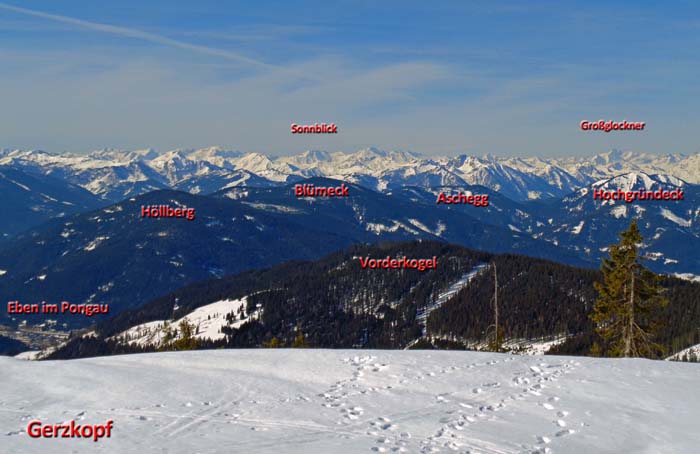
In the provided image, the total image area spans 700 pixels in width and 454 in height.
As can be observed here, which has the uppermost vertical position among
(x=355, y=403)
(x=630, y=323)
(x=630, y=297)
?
(x=630, y=297)

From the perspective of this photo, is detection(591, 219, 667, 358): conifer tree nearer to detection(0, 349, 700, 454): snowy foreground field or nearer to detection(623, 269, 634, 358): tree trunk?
detection(623, 269, 634, 358): tree trunk

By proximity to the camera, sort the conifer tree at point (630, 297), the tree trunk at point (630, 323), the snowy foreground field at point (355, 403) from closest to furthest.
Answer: the snowy foreground field at point (355, 403), the conifer tree at point (630, 297), the tree trunk at point (630, 323)

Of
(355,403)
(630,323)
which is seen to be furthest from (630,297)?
(355,403)

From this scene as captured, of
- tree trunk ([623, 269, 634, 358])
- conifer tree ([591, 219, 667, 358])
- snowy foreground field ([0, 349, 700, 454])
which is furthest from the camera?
tree trunk ([623, 269, 634, 358])

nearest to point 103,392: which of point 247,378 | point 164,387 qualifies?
point 164,387

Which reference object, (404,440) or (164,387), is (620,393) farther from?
(164,387)

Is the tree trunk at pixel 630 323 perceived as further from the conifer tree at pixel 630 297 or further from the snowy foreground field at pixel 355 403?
the snowy foreground field at pixel 355 403

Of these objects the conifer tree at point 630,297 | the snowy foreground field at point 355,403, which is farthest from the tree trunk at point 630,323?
the snowy foreground field at point 355,403

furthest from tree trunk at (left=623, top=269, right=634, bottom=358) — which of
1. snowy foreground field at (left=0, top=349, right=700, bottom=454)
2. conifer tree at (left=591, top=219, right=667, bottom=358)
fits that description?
snowy foreground field at (left=0, top=349, right=700, bottom=454)

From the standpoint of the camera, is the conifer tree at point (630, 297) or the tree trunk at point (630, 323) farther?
the tree trunk at point (630, 323)

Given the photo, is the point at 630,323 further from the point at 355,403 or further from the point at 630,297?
the point at 355,403
